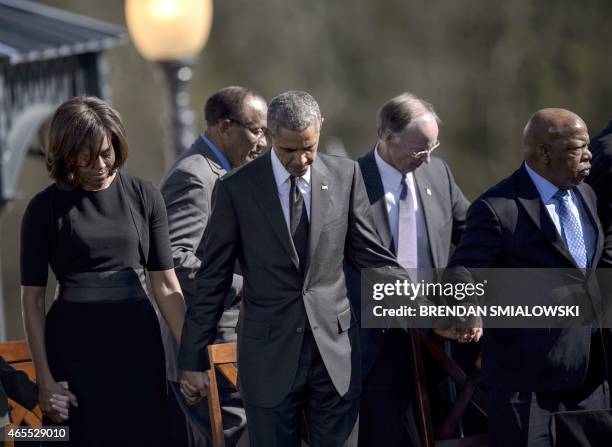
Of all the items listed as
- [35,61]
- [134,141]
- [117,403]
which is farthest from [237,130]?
[134,141]

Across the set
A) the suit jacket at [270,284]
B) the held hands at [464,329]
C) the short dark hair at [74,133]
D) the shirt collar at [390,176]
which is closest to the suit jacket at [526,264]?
the held hands at [464,329]

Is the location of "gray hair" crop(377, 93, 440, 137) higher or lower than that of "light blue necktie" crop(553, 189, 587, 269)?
higher

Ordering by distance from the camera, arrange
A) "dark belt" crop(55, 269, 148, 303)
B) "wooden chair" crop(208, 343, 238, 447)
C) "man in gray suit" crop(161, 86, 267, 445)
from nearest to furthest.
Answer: "dark belt" crop(55, 269, 148, 303) < "wooden chair" crop(208, 343, 238, 447) < "man in gray suit" crop(161, 86, 267, 445)

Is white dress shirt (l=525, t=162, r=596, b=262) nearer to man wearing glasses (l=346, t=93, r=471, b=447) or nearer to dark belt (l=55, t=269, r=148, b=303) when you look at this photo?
man wearing glasses (l=346, t=93, r=471, b=447)

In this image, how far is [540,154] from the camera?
15.8 feet

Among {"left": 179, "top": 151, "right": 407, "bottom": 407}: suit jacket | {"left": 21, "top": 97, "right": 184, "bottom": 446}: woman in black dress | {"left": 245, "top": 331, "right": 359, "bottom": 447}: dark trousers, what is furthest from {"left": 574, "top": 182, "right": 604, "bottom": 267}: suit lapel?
{"left": 21, "top": 97, "right": 184, "bottom": 446}: woman in black dress

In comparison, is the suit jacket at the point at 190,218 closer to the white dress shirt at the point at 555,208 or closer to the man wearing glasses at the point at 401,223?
the man wearing glasses at the point at 401,223

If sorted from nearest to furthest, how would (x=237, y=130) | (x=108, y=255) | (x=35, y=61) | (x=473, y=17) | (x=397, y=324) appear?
(x=108, y=255)
(x=397, y=324)
(x=237, y=130)
(x=35, y=61)
(x=473, y=17)

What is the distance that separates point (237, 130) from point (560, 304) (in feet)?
5.43

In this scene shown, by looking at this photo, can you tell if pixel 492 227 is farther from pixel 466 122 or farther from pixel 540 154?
pixel 466 122

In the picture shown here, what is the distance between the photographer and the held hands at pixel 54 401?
4406 mm

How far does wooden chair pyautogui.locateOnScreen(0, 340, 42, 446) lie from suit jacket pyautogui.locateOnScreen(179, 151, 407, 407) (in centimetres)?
65

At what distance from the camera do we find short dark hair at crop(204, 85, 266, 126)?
18.1 ft

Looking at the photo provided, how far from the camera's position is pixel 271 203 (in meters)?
4.45
